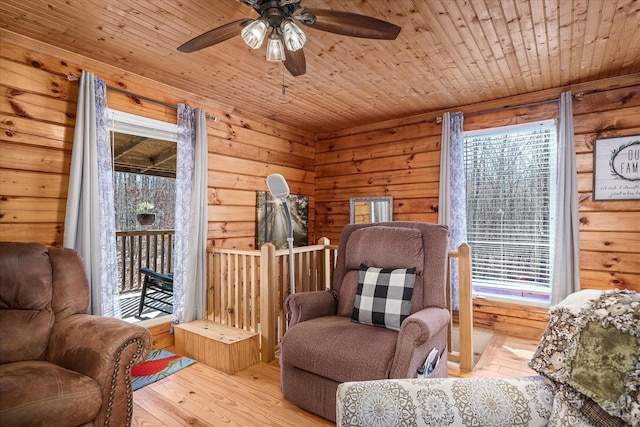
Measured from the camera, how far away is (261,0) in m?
1.63

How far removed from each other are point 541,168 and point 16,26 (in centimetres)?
435

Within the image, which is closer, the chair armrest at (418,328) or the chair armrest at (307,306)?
the chair armrest at (418,328)

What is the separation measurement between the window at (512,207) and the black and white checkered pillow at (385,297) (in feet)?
6.39

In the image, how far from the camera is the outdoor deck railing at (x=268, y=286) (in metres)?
2.62

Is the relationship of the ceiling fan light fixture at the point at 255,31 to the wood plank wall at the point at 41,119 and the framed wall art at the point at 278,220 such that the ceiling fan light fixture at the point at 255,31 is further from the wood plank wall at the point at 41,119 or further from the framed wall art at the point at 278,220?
the framed wall art at the point at 278,220

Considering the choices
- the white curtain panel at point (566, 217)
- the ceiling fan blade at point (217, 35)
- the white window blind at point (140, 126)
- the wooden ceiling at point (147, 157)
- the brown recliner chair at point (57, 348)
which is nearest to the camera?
the brown recliner chair at point (57, 348)

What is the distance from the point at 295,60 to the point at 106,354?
184 cm

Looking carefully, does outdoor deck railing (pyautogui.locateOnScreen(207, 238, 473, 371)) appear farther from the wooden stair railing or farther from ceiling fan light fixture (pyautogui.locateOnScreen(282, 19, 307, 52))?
ceiling fan light fixture (pyautogui.locateOnScreen(282, 19, 307, 52))

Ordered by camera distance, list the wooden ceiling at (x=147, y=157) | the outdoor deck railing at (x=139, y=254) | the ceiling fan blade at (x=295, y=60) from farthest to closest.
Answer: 1. the outdoor deck railing at (x=139, y=254)
2. the wooden ceiling at (x=147, y=157)
3. the ceiling fan blade at (x=295, y=60)

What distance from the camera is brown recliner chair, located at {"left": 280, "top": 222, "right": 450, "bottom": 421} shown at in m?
1.74

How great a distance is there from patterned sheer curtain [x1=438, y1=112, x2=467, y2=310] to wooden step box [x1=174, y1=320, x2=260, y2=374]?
2.18 metres

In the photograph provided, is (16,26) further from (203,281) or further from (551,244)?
(551,244)

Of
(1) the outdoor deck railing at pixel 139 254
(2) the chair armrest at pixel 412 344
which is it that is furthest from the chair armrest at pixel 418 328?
(1) the outdoor deck railing at pixel 139 254

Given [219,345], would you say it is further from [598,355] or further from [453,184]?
[453,184]
